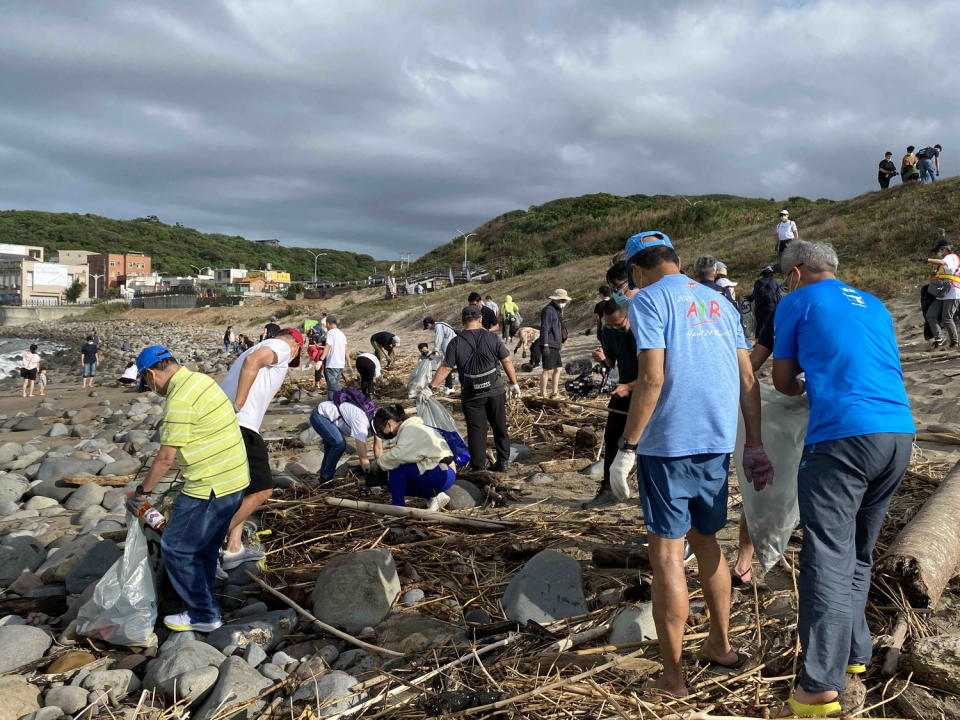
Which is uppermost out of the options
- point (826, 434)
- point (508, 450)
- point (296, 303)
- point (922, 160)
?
point (922, 160)

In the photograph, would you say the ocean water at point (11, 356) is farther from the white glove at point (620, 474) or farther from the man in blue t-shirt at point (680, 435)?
the man in blue t-shirt at point (680, 435)

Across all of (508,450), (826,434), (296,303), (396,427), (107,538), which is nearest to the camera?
(826,434)

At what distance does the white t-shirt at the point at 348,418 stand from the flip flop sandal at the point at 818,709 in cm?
439

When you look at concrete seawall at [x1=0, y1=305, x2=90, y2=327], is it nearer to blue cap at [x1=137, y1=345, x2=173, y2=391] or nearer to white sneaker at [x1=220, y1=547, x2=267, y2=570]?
white sneaker at [x1=220, y1=547, x2=267, y2=570]

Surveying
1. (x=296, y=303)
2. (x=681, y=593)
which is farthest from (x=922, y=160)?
(x=296, y=303)

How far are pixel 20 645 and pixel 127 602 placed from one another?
644mm

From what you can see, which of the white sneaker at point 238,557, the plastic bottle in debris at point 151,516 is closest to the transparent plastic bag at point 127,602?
the plastic bottle in debris at point 151,516

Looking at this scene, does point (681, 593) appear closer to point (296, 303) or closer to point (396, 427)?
point (396, 427)

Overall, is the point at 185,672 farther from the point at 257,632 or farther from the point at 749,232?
the point at 749,232

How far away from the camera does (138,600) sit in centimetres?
363

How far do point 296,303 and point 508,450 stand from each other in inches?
1764

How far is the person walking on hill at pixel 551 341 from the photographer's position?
9797mm

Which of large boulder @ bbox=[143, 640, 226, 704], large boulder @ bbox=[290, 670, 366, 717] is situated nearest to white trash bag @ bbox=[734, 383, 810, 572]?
large boulder @ bbox=[290, 670, 366, 717]

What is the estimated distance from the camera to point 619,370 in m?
5.30
